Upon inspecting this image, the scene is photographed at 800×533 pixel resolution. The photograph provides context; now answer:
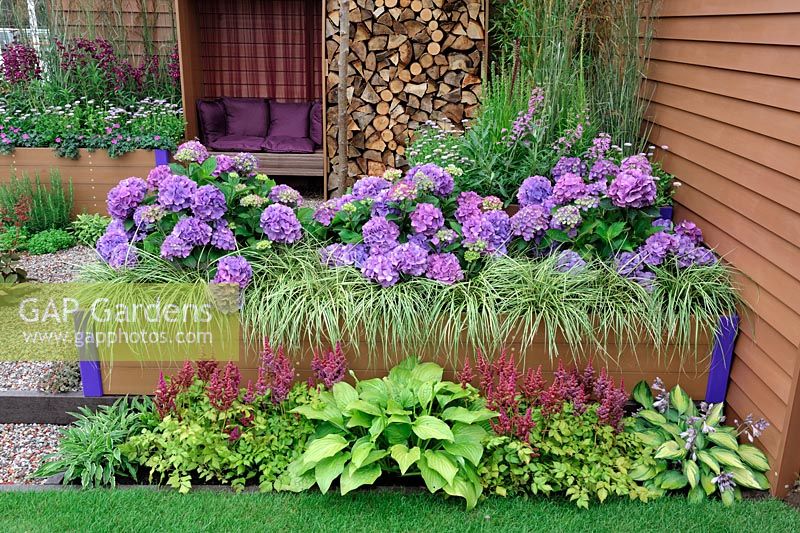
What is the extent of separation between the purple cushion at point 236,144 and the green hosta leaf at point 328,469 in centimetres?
444

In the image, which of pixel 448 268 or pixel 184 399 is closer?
pixel 184 399

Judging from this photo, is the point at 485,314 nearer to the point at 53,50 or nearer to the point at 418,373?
the point at 418,373

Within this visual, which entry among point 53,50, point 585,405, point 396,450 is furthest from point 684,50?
point 53,50

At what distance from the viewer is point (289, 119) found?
689 centimetres

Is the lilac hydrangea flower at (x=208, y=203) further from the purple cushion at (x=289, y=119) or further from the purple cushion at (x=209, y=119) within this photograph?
the purple cushion at (x=289, y=119)

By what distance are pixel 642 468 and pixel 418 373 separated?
903 millimetres

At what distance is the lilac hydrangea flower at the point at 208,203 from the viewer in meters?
2.86

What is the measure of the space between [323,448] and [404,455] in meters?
0.29

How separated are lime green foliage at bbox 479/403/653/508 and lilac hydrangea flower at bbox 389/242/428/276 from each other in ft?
2.47

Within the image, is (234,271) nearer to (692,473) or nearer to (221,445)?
(221,445)

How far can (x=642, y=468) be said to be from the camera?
98.6 inches

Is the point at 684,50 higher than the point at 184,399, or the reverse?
the point at 684,50

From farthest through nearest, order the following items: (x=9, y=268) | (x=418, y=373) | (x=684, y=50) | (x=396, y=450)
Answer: (x=9, y=268)
(x=684, y=50)
(x=418, y=373)
(x=396, y=450)

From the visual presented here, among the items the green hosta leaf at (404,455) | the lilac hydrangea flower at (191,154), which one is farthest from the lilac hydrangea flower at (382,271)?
the lilac hydrangea flower at (191,154)
